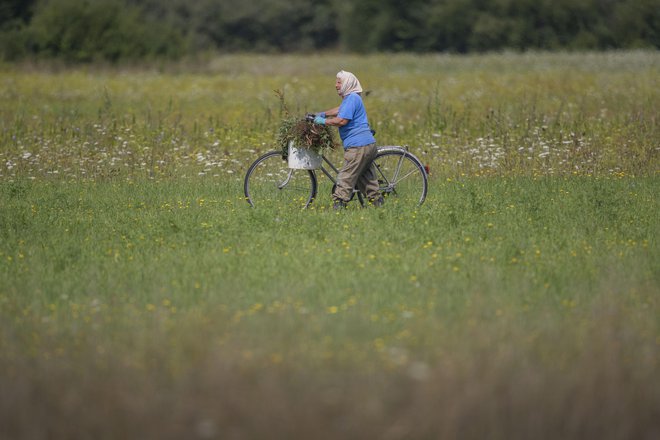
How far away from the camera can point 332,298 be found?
7.21 m

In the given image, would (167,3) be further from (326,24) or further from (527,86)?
(527,86)

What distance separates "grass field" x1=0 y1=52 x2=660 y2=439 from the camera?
4840 millimetres

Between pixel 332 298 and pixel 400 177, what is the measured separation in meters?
4.89

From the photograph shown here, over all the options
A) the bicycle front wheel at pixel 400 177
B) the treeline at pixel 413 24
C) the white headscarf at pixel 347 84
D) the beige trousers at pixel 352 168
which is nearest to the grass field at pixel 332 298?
the bicycle front wheel at pixel 400 177

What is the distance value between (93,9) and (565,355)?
1529 inches

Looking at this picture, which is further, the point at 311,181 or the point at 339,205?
the point at 311,181

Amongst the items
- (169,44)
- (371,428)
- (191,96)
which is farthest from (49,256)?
Result: (169,44)

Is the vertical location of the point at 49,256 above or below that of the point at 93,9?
below

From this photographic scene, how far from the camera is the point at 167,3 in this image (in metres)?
88.4

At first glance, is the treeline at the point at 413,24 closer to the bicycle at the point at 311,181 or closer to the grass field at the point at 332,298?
the grass field at the point at 332,298

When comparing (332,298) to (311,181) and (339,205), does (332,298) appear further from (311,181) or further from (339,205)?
(311,181)

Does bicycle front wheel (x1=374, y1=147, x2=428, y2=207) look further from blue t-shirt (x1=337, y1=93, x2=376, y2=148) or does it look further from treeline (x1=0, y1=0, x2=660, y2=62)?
treeline (x1=0, y1=0, x2=660, y2=62)

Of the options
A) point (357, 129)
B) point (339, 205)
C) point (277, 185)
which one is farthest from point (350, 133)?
point (277, 185)

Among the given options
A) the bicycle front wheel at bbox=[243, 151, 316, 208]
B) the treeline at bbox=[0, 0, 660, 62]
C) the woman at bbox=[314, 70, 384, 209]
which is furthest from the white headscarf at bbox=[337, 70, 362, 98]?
the treeline at bbox=[0, 0, 660, 62]
